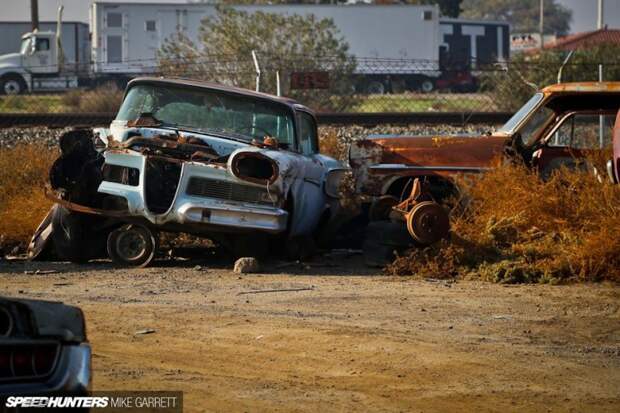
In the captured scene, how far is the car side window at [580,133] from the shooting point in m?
12.2

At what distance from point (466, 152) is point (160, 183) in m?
3.37

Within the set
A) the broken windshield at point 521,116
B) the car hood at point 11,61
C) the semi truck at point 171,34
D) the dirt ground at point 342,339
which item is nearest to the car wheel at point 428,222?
the dirt ground at point 342,339

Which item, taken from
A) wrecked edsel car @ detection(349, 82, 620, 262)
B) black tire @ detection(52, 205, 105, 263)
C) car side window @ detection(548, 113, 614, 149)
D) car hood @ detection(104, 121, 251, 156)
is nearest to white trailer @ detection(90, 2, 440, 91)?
car side window @ detection(548, 113, 614, 149)

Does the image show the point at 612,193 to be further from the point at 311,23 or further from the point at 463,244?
the point at 311,23

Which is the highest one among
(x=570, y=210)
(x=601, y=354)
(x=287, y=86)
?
(x=287, y=86)

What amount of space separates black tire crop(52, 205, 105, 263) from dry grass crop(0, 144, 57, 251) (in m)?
1.23

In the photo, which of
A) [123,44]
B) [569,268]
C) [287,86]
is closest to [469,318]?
[569,268]

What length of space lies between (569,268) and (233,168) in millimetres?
3208

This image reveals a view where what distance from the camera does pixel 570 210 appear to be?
10.7 metres

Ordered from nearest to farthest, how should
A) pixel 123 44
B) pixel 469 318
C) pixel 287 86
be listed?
pixel 469 318 < pixel 287 86 < pixel 123 44

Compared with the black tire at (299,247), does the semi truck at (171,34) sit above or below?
above

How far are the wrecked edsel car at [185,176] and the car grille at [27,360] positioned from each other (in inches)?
232

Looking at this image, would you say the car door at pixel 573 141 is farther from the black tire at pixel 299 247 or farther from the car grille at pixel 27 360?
the car grille at pixel 27 360

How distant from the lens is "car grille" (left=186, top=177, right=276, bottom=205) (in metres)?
10.3
